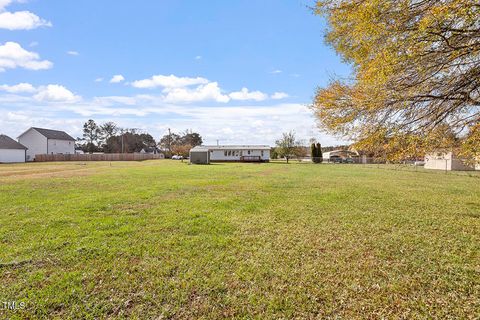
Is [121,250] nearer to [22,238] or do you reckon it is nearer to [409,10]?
[22,238]

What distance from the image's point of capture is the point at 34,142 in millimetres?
51906

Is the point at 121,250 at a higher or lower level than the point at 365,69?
lower

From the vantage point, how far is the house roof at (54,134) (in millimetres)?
51972

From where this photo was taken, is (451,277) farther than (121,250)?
No

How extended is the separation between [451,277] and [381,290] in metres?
1.09

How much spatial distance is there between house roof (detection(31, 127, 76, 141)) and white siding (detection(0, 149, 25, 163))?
25.5 ft

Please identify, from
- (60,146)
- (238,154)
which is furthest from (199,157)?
(60,146)

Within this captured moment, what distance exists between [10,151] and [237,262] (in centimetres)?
5191

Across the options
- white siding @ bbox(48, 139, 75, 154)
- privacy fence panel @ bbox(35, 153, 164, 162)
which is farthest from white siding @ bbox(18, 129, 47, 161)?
privacy fence panel @ bbox(35, 153, 164, 162)

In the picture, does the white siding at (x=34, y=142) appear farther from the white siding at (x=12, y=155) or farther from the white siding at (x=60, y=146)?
the white siding at (x=12, y=155)

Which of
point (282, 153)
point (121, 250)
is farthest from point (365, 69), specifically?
point (282, 153)

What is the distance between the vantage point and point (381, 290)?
317 cm

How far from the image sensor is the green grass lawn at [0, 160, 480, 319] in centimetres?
283

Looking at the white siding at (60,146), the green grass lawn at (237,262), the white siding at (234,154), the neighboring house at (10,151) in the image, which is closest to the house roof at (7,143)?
the neighboring house at (10,151)
